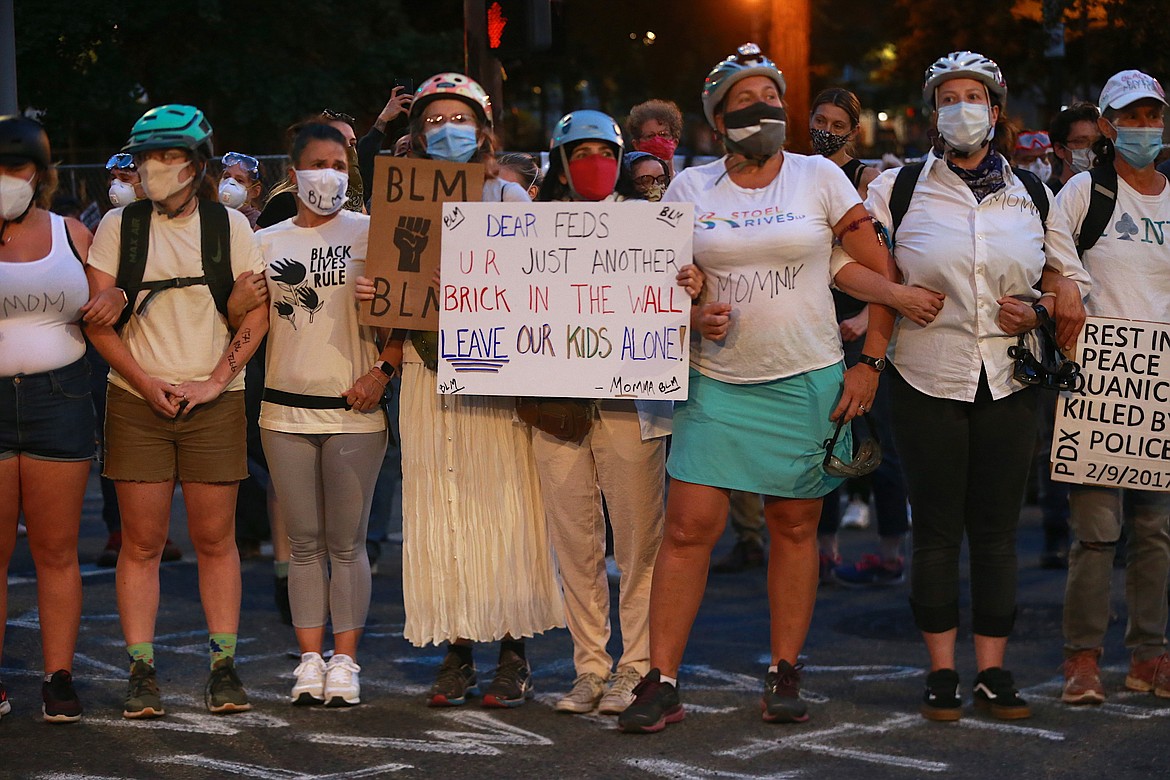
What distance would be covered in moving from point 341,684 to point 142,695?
2.21 ft

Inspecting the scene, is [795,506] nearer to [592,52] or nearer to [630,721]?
[630,721]

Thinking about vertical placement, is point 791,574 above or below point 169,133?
below

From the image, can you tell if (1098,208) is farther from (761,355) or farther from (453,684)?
(453,684)

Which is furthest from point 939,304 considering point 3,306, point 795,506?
point 3,306

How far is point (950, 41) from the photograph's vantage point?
2262 cm

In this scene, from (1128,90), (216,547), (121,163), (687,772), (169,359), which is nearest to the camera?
(687,772)

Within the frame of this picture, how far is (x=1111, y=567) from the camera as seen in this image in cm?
568

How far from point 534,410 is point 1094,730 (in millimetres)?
2121

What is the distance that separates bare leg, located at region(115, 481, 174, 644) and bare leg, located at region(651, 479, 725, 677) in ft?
5.66

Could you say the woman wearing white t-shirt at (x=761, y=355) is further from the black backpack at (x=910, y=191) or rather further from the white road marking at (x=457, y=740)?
the white road marking at (x=457, y=740)

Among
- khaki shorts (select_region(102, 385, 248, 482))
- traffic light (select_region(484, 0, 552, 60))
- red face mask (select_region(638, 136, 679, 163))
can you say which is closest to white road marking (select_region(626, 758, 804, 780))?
khaki shorts (select_region(102, 385, 248, 482))

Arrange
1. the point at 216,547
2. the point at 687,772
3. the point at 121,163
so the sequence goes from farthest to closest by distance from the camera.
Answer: the point at 121,163 < the point at 216,547 < the point at 687,772

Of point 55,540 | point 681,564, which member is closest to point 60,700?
point 55,540

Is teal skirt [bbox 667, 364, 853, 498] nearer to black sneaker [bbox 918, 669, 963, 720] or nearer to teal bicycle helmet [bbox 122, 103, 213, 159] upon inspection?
black sneaker [bbox 918, 669, 963, 720]
